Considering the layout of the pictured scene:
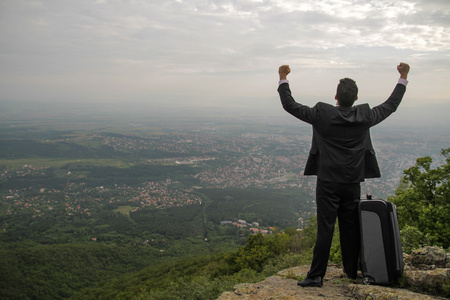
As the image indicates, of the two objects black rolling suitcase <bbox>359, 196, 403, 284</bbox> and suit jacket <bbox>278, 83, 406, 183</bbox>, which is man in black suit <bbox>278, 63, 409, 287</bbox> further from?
black rolling suitcase <bbox>359, 196, 403, 284</bbox>

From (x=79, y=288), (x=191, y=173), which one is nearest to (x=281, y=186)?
(x=191, y=173)

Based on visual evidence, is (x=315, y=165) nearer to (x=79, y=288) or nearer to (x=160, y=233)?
(x=79, y=288)

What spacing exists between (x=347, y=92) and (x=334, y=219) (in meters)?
1.28

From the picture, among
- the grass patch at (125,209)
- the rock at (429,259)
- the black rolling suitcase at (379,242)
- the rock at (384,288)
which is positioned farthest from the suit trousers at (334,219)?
the grass patch at (125,209)

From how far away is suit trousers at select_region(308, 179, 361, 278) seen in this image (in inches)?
103

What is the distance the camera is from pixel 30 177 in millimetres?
72125

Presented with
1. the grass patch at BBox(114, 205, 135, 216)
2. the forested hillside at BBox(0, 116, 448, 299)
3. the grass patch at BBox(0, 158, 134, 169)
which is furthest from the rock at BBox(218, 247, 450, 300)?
the grass patch at BBox(0, 158, 134, 169)

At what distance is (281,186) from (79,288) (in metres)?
49.6

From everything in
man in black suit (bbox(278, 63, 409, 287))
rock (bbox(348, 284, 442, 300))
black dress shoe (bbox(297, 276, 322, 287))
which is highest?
man in black suit (bbox(278, 63, 409, 287))

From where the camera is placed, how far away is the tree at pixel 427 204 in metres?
5.10

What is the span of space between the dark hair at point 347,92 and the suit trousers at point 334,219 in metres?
0.80

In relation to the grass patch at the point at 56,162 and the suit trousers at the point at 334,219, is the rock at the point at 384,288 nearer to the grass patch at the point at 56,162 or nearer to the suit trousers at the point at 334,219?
the suit trousers at the point at 334,219

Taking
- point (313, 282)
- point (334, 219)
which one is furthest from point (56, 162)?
point (334, 219)

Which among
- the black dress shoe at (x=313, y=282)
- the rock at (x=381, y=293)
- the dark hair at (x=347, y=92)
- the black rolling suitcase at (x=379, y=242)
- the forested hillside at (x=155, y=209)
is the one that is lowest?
the forested hillside at (x=155, y=209)
